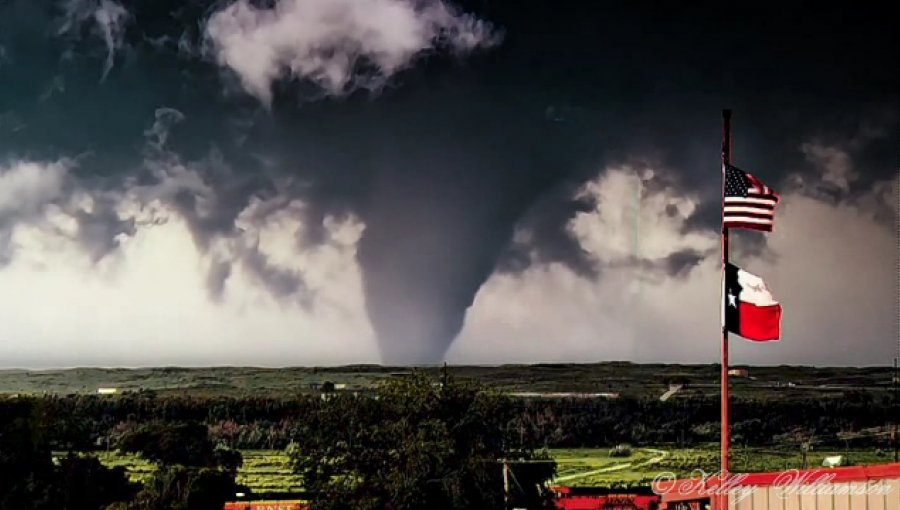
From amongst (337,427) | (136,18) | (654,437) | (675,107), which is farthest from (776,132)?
(136,18)

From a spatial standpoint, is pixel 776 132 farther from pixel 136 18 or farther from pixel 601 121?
pixel 136 18

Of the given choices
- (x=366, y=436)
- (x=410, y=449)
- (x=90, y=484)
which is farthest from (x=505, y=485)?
(x=90, y=484)

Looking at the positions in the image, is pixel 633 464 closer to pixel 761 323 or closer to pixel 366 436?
pixel 366 436

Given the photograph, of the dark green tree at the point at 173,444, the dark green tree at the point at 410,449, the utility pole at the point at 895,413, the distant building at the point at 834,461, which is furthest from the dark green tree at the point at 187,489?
the utility pole at the point at 895,413

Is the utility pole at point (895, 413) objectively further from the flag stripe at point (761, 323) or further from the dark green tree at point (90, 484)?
the dark green tree at point (90, 484)

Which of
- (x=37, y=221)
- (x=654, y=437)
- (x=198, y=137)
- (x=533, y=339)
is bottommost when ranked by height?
(x=654, y=437)

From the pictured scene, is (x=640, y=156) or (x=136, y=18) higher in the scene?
(x=136, y=18)
